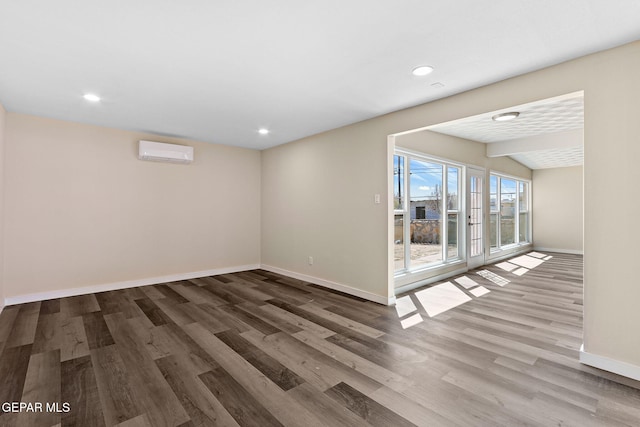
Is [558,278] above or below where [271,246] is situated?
below

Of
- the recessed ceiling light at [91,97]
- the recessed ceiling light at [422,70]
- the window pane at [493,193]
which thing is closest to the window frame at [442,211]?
the recessed ceiling light at [422,70]

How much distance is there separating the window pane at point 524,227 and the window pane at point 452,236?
4352 mm

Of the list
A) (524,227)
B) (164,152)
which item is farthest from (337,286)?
(524,227)

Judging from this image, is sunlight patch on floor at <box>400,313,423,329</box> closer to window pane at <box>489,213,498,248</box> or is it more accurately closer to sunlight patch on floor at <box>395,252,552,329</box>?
sunlight patch on floor at <box>395,252,552,329</box>

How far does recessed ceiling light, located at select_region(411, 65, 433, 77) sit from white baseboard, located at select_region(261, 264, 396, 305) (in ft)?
8.67

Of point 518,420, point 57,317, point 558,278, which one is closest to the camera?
point 518,420

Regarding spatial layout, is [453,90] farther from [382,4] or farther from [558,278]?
[558,278]

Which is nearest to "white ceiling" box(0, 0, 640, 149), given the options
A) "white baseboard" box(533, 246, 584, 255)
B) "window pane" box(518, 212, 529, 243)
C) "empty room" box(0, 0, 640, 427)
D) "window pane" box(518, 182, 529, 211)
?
"empty room" box(0, 0, 640, 427)

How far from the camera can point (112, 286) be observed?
14.9 feet

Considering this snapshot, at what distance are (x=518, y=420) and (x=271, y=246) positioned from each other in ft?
15.7

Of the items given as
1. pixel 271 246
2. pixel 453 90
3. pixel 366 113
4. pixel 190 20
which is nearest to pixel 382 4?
pixel 190 20

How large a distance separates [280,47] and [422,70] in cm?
126

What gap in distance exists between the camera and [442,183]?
5555 mm

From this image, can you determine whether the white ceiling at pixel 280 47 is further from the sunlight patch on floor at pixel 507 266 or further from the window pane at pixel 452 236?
A: the sunlight patch on floor at pixel 507 266
